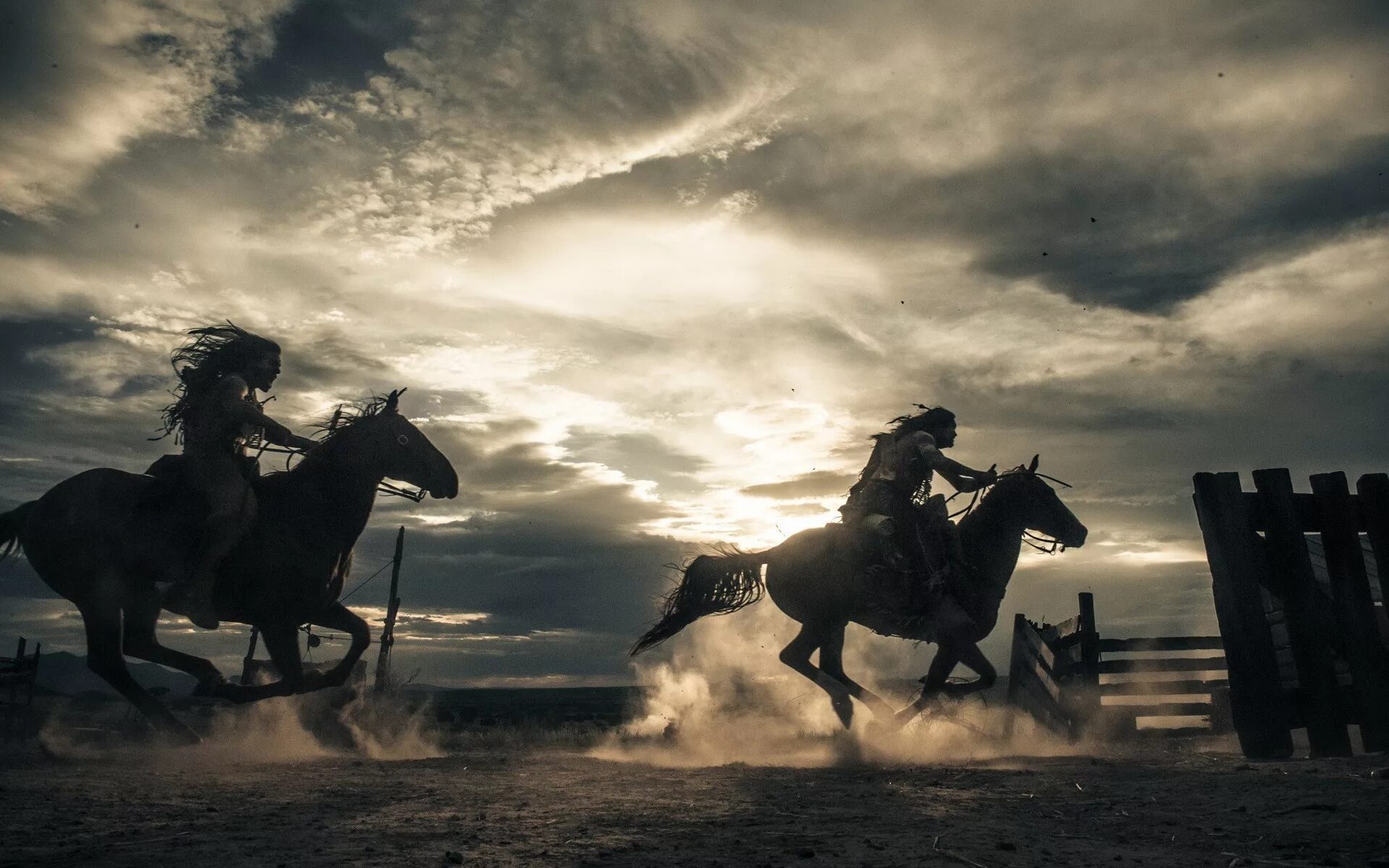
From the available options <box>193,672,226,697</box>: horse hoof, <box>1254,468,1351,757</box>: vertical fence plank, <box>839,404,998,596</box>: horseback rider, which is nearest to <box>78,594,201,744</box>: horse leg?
<box>193,672,226,697</box>: horse hoof

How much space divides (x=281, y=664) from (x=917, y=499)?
6858 millimetres

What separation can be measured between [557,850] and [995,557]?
7.18 meters

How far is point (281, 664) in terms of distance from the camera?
9.16 metres

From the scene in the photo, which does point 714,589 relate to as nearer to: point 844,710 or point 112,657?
point 844,710

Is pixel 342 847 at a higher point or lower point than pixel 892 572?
lower

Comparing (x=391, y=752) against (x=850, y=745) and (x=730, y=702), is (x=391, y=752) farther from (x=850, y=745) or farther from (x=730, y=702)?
(x=850, y=745)

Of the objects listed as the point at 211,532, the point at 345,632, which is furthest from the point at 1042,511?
the point at 211,532

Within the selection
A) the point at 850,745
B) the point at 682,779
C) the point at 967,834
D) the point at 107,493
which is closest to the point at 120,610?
the point at 107,493

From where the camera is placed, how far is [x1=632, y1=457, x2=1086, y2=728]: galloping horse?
9.95 m

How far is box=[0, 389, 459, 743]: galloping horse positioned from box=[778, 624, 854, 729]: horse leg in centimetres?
432

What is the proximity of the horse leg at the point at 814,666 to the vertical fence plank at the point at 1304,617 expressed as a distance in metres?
4.51

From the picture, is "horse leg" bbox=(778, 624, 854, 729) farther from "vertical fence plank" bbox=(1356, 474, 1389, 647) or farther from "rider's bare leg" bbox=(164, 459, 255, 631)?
"rider's bare leg" bbox=(164, 459, 255, 631)

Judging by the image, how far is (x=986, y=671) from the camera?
9.83 metres

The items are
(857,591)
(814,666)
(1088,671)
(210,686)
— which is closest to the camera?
(210,686)
